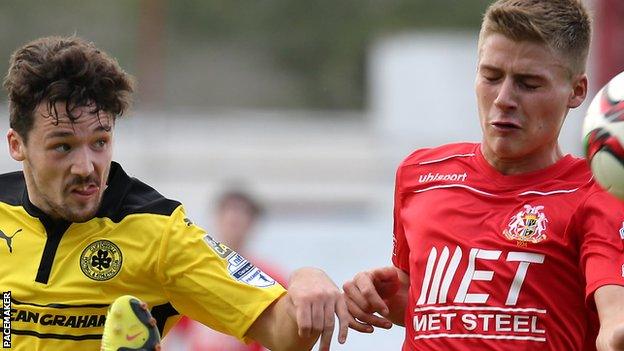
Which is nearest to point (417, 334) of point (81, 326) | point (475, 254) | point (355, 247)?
point (475, 254)

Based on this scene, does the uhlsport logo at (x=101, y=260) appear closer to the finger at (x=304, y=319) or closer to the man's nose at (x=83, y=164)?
the man's nose at (x=83, y=164)

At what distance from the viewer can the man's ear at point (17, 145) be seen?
177 inches

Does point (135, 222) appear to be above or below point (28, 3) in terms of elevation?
below

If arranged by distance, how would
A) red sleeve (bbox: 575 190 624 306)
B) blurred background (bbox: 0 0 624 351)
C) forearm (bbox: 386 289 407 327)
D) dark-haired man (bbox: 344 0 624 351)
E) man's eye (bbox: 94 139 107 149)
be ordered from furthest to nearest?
blurred background (bbox: 0 0 624 351), forearm (bbox: 386 289 407 327), man's eye (bbox: 94 139 107 149), dark-haired man (bbox: 344 0 624 351), red sleeve (bbox: 575 190 624 306)

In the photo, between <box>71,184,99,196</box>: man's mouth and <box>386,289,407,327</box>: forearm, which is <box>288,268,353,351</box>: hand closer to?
<box>386,289,407,327</box>: forearm

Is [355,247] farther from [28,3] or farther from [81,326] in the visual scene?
[28,3]

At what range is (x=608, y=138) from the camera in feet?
12.6

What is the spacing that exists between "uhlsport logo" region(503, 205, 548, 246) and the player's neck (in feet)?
0.57

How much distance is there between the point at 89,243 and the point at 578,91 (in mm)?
1737

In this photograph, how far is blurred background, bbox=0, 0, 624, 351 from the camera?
478 inches

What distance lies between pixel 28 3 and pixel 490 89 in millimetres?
14334

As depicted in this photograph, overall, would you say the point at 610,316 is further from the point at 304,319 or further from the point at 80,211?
the point at 80,211

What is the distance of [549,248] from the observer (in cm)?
420

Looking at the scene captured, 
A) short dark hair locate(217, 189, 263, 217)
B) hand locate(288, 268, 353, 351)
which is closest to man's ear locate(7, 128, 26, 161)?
hand locate(288, 268, 353, 351)
